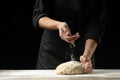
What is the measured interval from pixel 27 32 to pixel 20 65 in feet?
1.13

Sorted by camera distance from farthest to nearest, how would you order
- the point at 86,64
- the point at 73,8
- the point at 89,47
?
→ the point at 73,8
the point at 89,47
the point at 86,64

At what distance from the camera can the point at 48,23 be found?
106 inches

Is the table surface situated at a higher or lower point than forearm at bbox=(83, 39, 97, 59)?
lower

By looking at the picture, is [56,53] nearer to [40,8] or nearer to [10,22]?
[40,8]

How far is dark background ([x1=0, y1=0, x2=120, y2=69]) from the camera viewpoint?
449 centimetres

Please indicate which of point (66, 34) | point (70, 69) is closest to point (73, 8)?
point (66, 34)

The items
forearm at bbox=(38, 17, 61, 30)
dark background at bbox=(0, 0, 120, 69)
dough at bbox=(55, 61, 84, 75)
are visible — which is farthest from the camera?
dark background at bbox=(0, 0, 120, 69)

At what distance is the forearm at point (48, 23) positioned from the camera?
104 inches

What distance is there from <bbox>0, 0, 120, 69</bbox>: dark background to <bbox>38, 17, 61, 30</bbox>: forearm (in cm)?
174

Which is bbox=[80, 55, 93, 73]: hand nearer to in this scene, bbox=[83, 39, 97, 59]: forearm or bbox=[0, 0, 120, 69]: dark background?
bbox=[83, 39, 97, 59]: forearm

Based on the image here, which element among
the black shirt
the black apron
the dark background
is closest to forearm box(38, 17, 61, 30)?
the black shirt

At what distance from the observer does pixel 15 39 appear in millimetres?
4598

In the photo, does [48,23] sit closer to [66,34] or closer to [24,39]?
[66,34]

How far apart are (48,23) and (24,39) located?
1.97m
